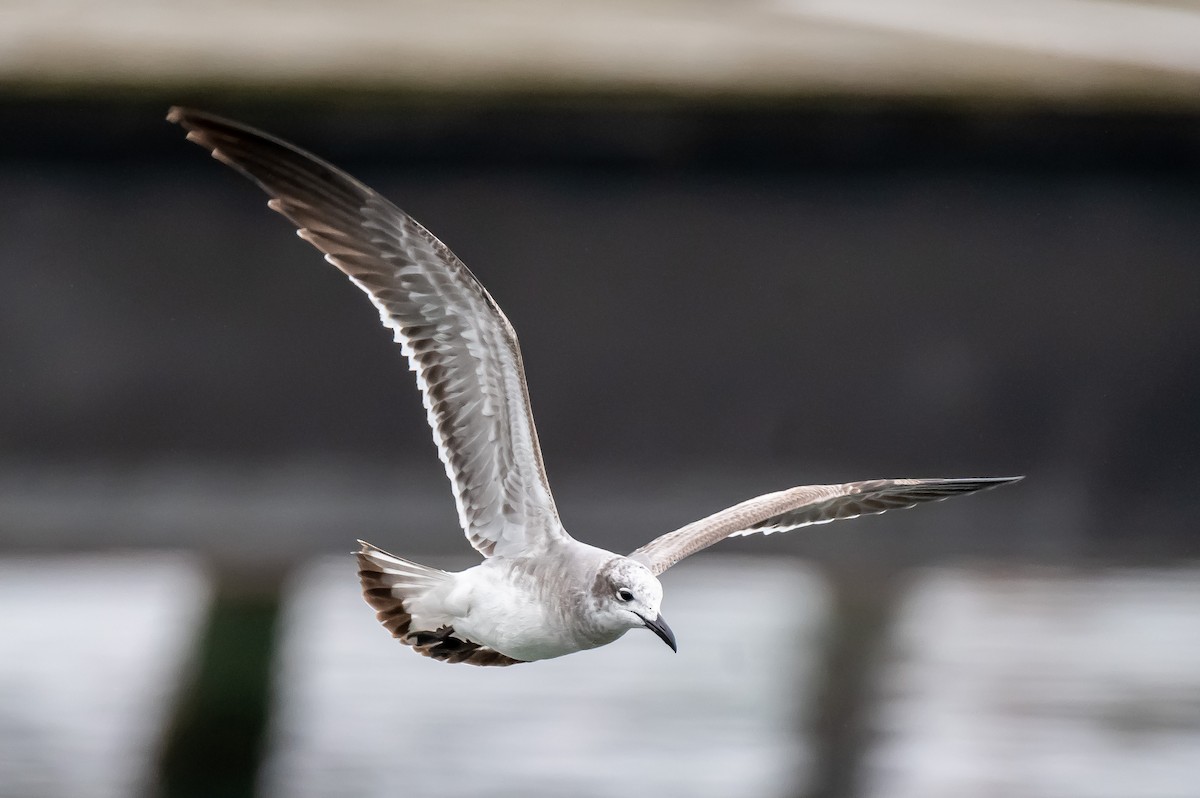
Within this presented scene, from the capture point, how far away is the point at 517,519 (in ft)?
15.0

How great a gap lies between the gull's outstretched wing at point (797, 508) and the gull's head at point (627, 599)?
0.27m

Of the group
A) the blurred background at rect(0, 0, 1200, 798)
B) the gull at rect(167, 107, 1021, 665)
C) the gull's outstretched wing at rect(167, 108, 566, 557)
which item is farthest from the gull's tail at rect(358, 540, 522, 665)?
the blurred background at rect(0, 0, 1200, 798)

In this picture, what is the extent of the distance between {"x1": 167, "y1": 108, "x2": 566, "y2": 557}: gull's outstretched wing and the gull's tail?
0.96ft

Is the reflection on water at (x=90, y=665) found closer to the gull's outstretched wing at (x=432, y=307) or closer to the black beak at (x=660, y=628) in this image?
the gull's outstretched wing at (x=432, y=307)

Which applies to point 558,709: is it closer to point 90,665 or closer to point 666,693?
point 666,693

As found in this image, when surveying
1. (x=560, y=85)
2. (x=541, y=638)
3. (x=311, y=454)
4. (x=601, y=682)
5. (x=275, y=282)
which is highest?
(x=560, y=85)

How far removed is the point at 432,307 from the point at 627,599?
100 cm

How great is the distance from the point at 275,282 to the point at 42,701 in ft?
11.2

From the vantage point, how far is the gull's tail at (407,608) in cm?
467

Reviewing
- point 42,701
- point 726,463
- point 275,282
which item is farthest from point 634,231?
point 42,701

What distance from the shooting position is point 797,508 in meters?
4.86

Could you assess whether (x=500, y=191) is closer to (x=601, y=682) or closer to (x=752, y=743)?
(x=601, y=682)

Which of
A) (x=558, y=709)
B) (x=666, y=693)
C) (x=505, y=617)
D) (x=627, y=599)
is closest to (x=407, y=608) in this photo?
(x=505, y=617)

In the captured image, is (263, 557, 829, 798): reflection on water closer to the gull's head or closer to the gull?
the gull
